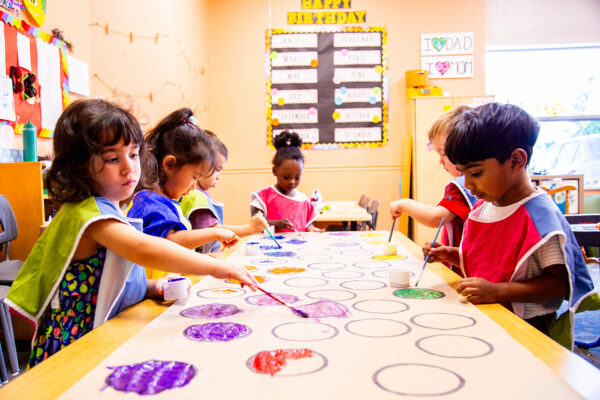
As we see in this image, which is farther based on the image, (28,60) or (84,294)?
(28,60)

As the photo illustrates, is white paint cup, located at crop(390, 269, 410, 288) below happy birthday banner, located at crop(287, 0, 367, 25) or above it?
below

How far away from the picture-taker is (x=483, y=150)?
0.98m

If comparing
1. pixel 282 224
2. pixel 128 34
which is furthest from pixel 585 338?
pixel 128 34

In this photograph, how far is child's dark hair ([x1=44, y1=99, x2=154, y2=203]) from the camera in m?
0.85

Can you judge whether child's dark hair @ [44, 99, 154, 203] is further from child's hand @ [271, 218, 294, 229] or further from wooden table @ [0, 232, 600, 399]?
child's hand @ [271, 218, 294, 229]

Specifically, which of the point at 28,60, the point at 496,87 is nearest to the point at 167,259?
the point at 28,60

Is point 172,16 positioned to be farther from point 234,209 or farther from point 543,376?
point 543,376

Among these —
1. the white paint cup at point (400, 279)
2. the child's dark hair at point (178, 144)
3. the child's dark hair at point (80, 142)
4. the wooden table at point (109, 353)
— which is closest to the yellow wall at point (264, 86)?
the child's dark hair at point (178, 144)

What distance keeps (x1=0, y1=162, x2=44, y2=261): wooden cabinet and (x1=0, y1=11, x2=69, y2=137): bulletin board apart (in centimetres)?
24

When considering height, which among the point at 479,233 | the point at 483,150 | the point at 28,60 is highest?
the point at 28,60

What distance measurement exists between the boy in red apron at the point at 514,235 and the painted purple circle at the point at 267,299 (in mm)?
311

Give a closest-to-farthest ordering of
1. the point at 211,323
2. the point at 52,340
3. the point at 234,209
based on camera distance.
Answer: the point at 211,323 → the point at 52,340 → the point at 234,209

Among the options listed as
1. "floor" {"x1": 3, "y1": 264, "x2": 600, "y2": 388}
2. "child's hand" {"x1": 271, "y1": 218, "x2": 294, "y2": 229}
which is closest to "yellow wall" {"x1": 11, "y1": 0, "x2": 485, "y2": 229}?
"floor" {"x1": 3, "y1": 264, "x2": 600, "y2": 388}

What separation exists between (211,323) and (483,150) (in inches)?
26.5
